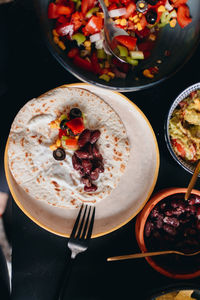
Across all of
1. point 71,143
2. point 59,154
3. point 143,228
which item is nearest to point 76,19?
point 71,143

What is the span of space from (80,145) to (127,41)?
37.1 inches

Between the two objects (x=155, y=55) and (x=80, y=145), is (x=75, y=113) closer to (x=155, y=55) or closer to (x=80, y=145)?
(x=80, y=145)

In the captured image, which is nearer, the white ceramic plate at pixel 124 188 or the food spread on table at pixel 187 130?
the food spread on table at pixel 187 130

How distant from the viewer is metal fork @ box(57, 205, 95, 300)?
2355 mm

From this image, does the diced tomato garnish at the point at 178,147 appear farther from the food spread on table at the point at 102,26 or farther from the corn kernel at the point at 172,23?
the corn kernel at the point at 172,23

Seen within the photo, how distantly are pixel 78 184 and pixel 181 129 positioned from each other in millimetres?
970

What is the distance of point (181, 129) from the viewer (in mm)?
2281

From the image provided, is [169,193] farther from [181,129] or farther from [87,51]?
[87,51]

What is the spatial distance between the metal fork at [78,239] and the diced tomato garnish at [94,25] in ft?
4.94

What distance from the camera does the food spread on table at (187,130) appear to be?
7.45ft

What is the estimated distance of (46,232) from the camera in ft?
8.20

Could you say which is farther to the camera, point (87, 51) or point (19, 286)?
point (19, 286)

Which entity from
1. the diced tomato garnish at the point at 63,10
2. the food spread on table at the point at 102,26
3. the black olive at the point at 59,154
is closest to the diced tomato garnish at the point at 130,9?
the food spread on table at the point at 102,26

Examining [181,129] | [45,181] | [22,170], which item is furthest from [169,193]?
[22,170]
